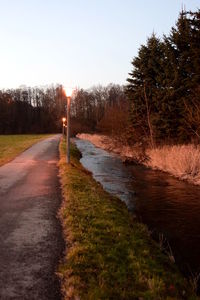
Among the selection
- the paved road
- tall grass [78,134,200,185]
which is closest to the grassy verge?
the paved road

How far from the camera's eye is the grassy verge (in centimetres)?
502

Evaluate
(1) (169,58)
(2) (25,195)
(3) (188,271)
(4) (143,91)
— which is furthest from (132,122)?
(3) (188,271)

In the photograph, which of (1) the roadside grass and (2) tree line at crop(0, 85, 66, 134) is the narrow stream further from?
(2) tree line at crop(0, 85, 66, 134)

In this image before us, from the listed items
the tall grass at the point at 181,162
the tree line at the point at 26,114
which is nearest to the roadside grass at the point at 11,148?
the tall grass at the point at 181,162

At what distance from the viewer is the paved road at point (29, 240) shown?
502 cm

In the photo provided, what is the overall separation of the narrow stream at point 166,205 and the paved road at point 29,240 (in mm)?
2763

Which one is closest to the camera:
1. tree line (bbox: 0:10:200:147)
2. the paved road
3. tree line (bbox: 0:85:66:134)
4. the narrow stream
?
the paved road

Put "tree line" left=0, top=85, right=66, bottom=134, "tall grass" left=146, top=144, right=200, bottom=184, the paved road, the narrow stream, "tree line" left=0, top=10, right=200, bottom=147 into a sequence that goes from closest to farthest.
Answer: the paved road
the narrow stream
"tall grass" left=146, top=144, right=200, bottom=184
"tree line" left=0, top=10, right=200, bottom=147
"tree line" left=0, top=85, right=66, bottom=134

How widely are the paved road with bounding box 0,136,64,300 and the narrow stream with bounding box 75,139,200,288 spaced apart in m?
2.76

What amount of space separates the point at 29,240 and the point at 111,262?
1947mm

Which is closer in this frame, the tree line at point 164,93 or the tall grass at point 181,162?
the tall grass at point 181,162

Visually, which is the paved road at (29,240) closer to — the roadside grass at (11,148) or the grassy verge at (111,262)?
the grassy verge at (111,262)

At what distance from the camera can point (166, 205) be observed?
12727 millimetres

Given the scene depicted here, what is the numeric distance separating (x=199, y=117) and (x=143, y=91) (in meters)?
11.1
